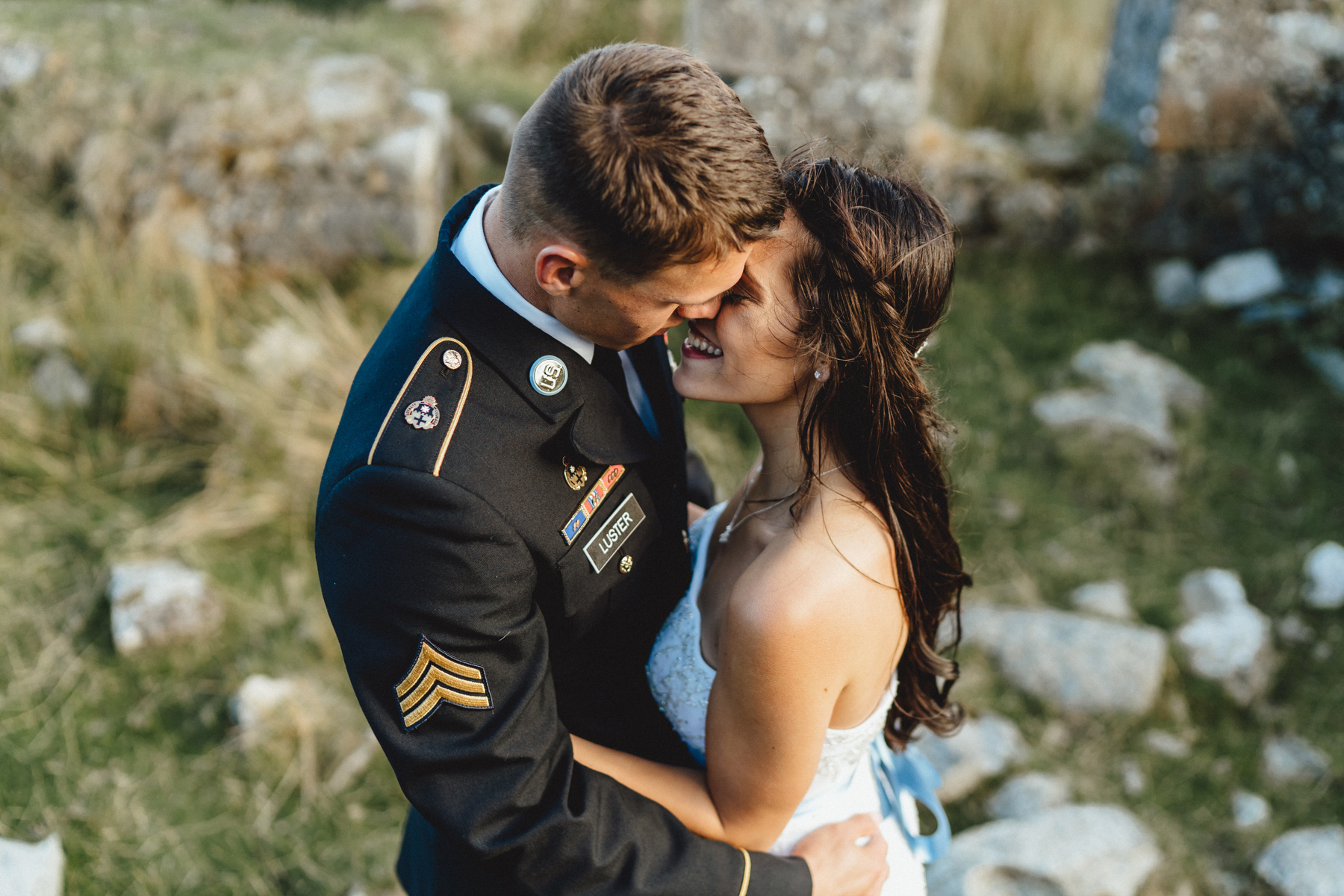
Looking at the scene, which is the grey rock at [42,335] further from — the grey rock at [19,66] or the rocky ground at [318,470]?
the grey rock at [19,66]

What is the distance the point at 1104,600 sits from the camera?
3631 mm

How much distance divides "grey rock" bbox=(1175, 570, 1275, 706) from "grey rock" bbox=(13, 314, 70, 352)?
4685mm

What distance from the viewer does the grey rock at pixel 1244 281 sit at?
15.8 feet

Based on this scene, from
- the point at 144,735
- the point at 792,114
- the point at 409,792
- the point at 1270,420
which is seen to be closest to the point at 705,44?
the point at 792,114

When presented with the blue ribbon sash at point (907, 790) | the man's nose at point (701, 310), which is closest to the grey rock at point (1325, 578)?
the blue ribbon sash at point (907, 790)

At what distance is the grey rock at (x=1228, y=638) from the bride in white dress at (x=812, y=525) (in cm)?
194

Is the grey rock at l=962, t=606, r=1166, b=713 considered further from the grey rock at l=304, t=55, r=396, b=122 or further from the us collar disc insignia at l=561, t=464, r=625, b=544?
the grey rock at l=304, t=55, r=396, b=122

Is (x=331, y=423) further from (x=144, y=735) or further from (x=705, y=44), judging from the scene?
(x=705, y=44)

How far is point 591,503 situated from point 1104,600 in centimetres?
262

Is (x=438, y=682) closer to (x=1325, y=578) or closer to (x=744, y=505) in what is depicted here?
(x=744, y=505)

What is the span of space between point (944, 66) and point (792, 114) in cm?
201

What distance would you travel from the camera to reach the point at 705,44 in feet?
15.9

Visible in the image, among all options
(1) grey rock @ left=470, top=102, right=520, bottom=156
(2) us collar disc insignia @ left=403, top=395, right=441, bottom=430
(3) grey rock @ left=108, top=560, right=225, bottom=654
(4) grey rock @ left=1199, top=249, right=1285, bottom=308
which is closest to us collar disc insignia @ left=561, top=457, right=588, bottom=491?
(2) us collar disc insignia @ left=403, top=395, right=441, bottom=430

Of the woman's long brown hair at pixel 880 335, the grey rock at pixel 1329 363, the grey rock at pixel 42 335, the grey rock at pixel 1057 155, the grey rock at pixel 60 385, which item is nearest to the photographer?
the woman's long brown hair at pixel 880 335
